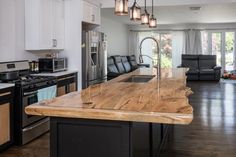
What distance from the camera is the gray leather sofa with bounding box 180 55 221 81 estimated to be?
11703 mm

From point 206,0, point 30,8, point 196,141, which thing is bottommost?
point 196,141

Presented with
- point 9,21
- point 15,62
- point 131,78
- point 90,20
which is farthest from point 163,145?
point 90,20

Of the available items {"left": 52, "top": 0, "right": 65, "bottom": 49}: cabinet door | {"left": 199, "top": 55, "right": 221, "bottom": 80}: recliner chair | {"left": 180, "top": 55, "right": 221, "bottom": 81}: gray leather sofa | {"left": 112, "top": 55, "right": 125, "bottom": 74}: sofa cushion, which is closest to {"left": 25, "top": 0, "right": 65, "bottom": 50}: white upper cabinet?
{"left": 52, "top": 0, "right": 65, "bottom": 49}: cabinet door

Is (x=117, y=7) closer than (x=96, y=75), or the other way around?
(x=117, y=7)

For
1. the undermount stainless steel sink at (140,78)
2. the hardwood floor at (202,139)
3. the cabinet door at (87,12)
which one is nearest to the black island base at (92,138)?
the hardwood floor at (202,139)

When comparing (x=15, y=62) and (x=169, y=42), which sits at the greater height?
(x=169, y=42)

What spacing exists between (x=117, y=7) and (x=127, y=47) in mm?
11017

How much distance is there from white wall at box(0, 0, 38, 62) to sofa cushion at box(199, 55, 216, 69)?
8.97 m

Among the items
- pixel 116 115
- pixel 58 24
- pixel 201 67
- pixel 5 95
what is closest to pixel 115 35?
pixel 201 67

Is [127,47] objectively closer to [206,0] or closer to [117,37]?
[117,37]

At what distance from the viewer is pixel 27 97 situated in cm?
411

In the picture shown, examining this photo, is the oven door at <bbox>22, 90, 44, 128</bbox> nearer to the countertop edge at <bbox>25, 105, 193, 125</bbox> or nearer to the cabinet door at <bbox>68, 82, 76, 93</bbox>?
the cabinet door at <bbox>68, 82, 76, 93</bbox>

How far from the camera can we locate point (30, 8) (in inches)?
198

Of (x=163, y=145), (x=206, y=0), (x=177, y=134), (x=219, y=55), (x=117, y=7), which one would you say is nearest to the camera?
(x=117, y=7)
